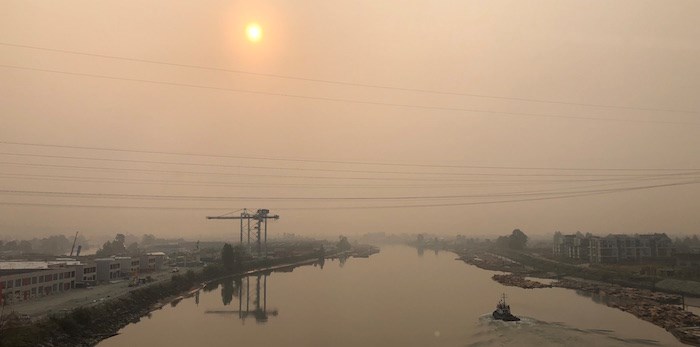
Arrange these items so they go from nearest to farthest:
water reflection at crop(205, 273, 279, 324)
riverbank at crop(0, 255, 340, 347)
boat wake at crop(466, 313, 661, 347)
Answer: riverbank at crop(0, 255, 340, 347) → boat wake at crop(466, 313, 661, 347) → water reflection at crop(205, 273, 279, 324)

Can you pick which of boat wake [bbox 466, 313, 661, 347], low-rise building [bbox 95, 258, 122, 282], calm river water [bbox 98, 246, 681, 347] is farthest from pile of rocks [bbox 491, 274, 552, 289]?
low-rise building [bbox 95, 258, 122, 282]

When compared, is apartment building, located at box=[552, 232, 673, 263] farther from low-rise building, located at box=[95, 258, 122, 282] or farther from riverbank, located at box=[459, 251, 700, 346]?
low-rise building, located at box=[95, 258, 122, 282]

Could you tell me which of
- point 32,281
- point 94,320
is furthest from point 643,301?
point 32,281

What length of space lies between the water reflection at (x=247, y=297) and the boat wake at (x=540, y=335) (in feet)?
18.0

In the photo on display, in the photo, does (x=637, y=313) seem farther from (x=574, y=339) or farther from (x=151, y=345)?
(x=151, y=345)

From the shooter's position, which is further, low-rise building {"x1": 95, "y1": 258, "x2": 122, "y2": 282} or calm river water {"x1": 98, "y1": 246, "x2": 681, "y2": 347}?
low-rise building {"x1": 95, "y1": 258, "x2": 122, "y2": 282}

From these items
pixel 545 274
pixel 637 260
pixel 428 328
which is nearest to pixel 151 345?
pixel 428 328

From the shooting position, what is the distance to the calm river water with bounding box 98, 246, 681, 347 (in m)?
9.30

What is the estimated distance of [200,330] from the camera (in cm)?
1041

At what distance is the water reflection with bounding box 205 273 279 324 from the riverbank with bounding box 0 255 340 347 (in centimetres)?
143

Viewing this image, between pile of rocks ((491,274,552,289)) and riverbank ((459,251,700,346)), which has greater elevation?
riverbank ((459,251,700,346))

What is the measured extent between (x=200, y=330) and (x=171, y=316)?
198cm

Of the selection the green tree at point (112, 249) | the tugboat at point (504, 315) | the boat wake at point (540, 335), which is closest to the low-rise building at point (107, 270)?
the boat wake at point (540, 335)

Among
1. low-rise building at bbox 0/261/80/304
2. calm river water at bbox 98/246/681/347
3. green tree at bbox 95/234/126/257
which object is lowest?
calm river water at bbox 98/246/681/347
